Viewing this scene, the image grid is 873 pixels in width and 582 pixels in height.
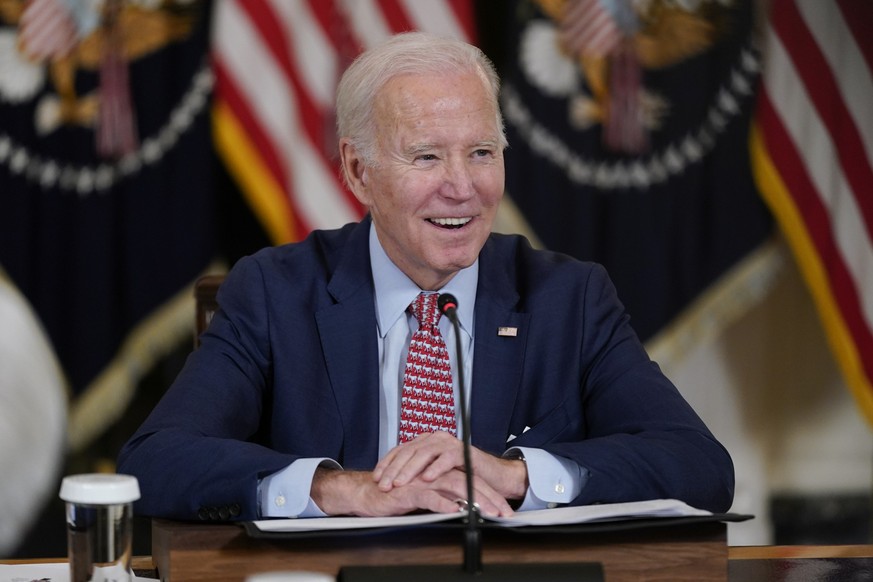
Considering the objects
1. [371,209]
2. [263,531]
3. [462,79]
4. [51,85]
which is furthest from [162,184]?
[263,531]

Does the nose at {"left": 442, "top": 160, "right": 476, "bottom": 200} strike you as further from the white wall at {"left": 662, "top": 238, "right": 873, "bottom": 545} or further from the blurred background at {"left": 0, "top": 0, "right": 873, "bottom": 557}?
the white wall at {"left": 662, "top": 238, "right": 873, "bottom": 545}

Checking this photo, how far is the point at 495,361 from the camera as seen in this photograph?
2193 millimetres

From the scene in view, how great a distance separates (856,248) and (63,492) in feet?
10.6

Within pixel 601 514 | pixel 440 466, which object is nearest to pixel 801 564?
pixel 601 514

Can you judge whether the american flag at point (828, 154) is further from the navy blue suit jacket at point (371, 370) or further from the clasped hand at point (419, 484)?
the clasped hand at point (419, 484)

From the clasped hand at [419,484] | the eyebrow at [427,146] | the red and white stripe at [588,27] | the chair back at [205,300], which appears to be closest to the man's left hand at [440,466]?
the clasped hand at [419,484]

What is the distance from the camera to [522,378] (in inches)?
86.9

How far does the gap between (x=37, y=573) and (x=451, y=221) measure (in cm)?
93

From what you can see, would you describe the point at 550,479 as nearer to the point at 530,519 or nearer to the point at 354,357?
the point at 530,519

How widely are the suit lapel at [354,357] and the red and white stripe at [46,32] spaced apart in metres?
1.79

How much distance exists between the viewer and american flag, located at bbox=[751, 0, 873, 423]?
155 inches

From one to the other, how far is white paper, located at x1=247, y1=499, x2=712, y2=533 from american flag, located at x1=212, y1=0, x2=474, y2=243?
2.30 metres

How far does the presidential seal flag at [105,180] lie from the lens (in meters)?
3.64

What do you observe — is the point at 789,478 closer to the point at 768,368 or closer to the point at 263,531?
the point at 768,368
